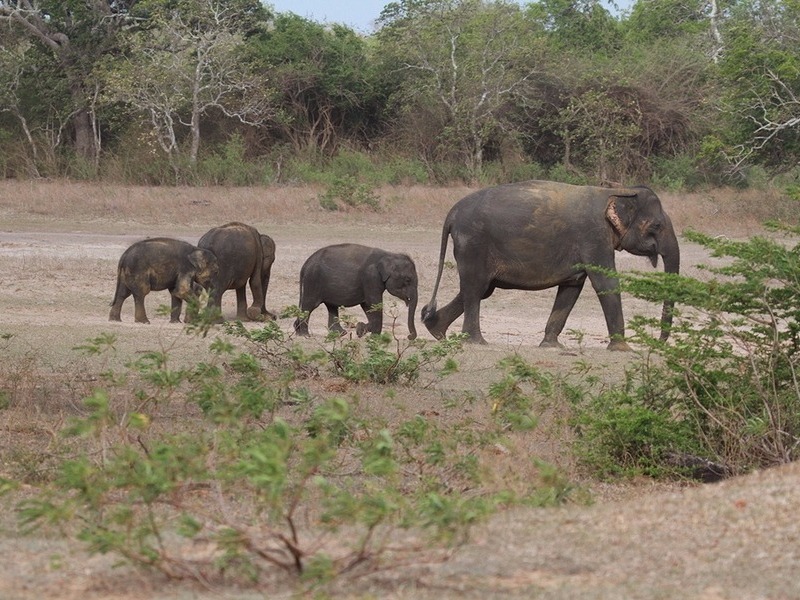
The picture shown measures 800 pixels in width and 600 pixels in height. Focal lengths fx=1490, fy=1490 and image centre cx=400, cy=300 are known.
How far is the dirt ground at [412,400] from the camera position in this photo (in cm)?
490

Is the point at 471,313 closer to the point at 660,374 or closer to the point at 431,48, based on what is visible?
the point at 660,374

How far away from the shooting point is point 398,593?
15.6ft

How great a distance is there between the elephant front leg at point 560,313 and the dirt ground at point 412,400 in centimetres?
25

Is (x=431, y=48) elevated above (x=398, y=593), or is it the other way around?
(x=431, y=48)

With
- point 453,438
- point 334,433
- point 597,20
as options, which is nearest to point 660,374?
point 453,438

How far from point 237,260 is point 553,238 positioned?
14.6 ft

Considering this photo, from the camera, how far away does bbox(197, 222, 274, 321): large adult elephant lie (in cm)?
1728

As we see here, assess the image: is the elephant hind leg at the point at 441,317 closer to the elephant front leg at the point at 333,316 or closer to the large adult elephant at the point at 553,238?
the large adult elephant at the point at 553,238

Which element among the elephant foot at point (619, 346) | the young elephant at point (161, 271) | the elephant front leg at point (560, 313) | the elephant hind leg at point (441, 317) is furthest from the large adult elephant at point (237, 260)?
the elephant foot at point (619, 346)

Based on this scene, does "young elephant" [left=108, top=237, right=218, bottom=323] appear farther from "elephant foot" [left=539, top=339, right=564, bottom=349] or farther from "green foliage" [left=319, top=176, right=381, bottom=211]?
"green foliage" [left=319, top=176, right=381, bottom=211]

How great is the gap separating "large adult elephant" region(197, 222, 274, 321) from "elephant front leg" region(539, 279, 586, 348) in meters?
3.97

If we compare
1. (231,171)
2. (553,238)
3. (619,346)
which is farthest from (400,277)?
(231,171)

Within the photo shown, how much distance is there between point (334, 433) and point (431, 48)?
28424mm

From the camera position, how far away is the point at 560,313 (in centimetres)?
1493
